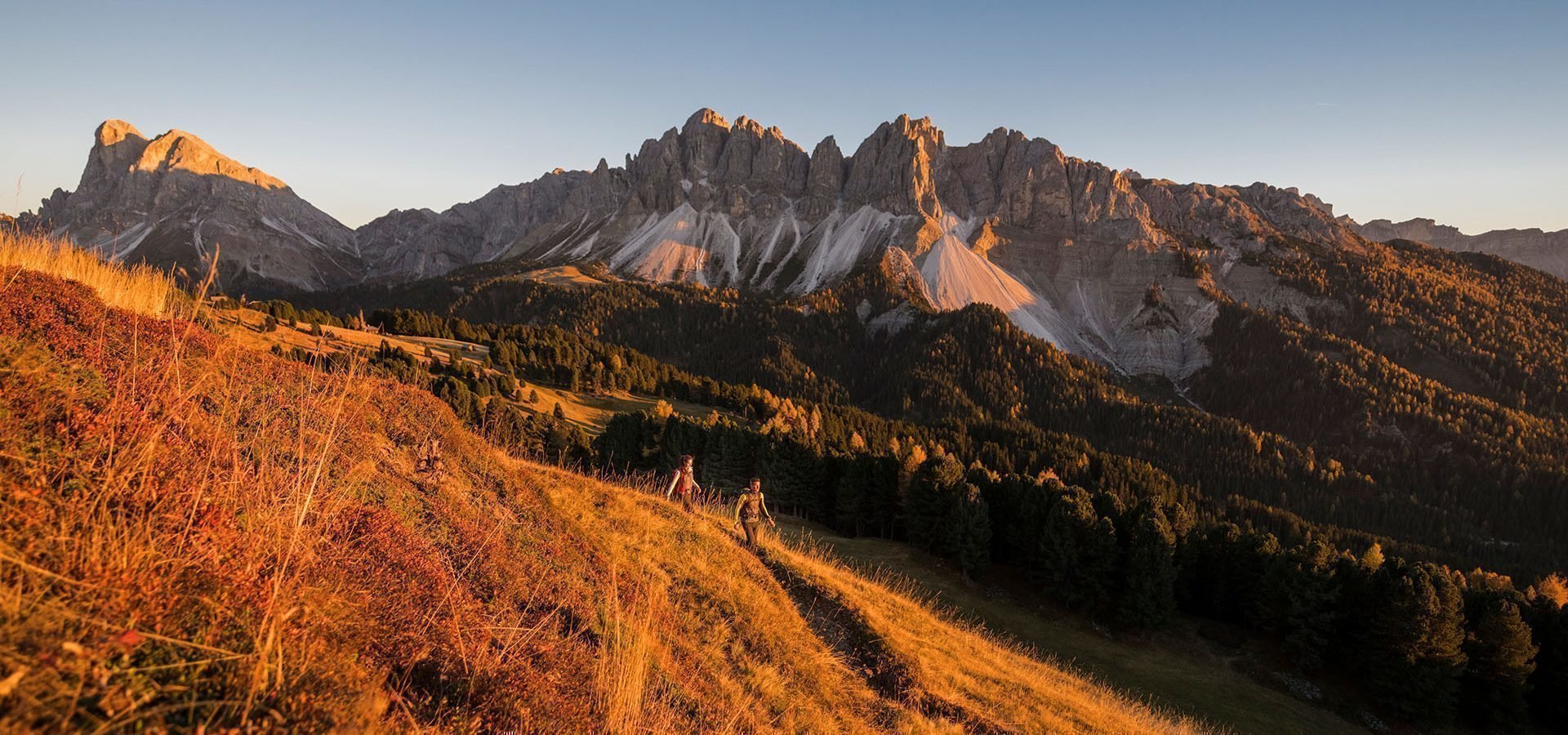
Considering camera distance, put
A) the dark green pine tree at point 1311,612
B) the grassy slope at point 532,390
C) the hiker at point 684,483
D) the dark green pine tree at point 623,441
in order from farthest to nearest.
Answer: the grassy slope at point 532,390 → the dark green pine tree at point 623,441 → the dark green pine tree at point 1311,612 → the hiker at point 684,483

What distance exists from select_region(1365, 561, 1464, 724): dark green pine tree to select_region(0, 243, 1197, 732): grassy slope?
34.7m

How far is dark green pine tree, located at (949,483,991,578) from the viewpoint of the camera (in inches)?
1641

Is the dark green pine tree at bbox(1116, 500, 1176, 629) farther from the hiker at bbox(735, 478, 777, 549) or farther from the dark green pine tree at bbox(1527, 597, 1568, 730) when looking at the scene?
the hiker at bbox(735, 478, 777, 549)

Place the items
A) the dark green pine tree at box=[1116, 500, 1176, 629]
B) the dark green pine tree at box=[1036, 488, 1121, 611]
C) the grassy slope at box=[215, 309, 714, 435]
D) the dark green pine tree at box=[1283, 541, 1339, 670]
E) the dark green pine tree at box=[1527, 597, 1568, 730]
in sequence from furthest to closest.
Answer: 1. the grassy slope at box=[215, 309, 714, 435]
2. the dark green pine tree at box=[1036, 488, 1121, 611]
3. the dark green pine tree at box=[1116, 500, 1176, 629]
4. the dark green pine tree at box=[1283, 541, 1339, 670]
5. the dark green pine tree at box=[1527, 597, 1568, 730]

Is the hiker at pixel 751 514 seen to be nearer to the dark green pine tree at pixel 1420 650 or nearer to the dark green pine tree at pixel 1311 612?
the dark green pine tree at pixel 1311 612

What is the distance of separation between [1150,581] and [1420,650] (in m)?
11.3

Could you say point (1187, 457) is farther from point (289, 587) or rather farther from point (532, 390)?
point (289, 587)

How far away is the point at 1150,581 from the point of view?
119 feet

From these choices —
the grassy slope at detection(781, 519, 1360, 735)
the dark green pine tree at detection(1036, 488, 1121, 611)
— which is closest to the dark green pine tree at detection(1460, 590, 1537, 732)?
the grassy slope at detection(781, 519, 1360, 735)

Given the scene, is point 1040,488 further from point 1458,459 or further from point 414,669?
point 1458,459

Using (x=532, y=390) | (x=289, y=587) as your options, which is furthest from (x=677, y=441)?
(x=289, y=587)

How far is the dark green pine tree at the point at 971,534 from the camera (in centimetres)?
4169

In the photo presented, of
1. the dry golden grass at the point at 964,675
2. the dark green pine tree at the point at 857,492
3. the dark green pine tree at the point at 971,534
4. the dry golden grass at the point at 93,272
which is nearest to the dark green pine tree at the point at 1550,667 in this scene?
the dark green pine tree at the point at 971,534

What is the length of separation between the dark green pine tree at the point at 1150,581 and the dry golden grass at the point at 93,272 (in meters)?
43.2
